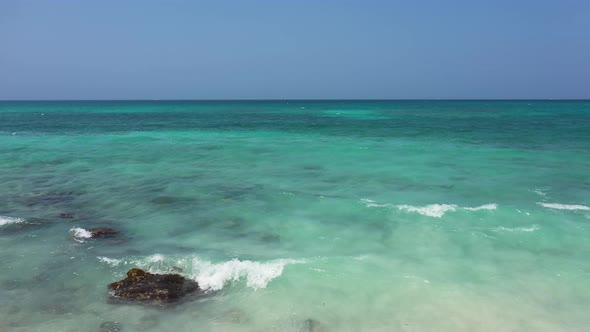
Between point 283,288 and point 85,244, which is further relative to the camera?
point 85,244

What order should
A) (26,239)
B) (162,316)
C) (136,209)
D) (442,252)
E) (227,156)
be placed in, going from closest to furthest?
(162,316)
(442,252)
(26,239)
(136,209)
(227,156)

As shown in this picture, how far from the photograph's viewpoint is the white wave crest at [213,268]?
9.24m

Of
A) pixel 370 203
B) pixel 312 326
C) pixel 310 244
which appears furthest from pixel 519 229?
pixel 312 326

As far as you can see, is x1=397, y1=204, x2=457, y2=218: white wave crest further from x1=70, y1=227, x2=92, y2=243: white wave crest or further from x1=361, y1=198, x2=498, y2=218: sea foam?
x1=70, y1=227, x2=92, y2=243: white wave crest

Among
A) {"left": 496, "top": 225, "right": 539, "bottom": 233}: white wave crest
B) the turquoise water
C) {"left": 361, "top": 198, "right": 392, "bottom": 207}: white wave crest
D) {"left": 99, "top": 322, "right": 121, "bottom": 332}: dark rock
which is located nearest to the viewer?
{"left": 99, "top": 322, "right": 121, "bottom": 332}: dark rock

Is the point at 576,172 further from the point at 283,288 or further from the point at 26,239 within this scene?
the point at 26,239

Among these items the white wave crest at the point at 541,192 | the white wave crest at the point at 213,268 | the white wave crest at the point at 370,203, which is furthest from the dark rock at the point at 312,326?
the white wave crest at the point at 541,192

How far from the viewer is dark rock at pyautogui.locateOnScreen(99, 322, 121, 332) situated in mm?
7347

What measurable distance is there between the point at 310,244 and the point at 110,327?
5455mm

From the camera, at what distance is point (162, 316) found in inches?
307

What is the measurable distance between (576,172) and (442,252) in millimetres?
12919

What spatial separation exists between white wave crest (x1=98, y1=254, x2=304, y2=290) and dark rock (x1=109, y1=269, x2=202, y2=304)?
36 centimetres

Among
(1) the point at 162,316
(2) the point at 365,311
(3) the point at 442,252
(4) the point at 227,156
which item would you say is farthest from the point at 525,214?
(4) the point at 227,156

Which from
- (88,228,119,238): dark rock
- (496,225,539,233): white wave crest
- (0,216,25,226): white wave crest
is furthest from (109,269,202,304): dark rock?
(496,225,539,233): white wave crest
